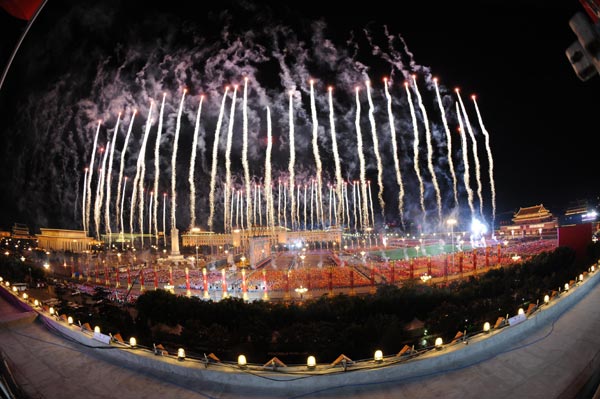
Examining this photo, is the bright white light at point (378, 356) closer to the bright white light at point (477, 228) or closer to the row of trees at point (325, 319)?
the row of trees at point (325, 319)

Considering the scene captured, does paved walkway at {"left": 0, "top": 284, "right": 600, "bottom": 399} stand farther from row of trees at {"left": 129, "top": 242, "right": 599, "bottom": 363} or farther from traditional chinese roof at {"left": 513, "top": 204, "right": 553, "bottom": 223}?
traditional chinese roof at {"left": 513, "top": 204, "right": 553, "bottom": 223}

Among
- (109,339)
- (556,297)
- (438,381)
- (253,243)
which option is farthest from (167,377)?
(253,243)

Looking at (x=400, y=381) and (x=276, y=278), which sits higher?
(x=400, y=381)

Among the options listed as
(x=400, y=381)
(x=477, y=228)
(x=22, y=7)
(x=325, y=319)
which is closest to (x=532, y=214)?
(x=477, y=228)

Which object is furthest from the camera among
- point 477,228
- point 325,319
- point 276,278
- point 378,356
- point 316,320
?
point 477,228

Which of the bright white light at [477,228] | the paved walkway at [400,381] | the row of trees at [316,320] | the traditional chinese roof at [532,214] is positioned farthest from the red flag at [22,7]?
the traditional chinese roof at [532,214]

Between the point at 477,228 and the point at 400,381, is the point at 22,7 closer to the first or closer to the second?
the point at 400,381

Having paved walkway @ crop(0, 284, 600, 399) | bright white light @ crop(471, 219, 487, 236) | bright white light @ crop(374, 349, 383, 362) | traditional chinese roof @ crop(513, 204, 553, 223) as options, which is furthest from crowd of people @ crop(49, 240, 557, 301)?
traditional chinese roof @ crop(513, 204, 553, 223)
